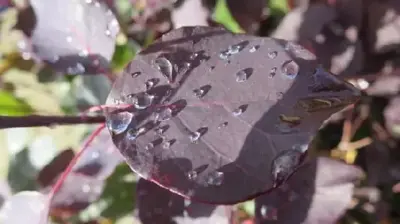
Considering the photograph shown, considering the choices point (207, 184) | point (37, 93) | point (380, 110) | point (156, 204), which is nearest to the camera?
point (207, 184)

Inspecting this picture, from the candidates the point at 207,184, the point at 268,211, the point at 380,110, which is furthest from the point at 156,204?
the point at 380,110

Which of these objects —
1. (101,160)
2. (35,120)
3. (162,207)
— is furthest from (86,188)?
(35,120)

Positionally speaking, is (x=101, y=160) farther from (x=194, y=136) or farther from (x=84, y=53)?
(x=194, y=136)

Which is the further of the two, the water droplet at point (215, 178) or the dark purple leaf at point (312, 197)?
the dark purple leaf at point (312, 197)

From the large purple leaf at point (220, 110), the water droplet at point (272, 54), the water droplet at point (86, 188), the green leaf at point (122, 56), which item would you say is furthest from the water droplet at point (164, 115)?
the green leaf at point (122, 56)

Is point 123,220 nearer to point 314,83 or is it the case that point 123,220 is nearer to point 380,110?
point 380,110

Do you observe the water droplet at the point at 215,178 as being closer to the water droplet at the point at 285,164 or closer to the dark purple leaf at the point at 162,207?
the water droplet at the point at 285,164
